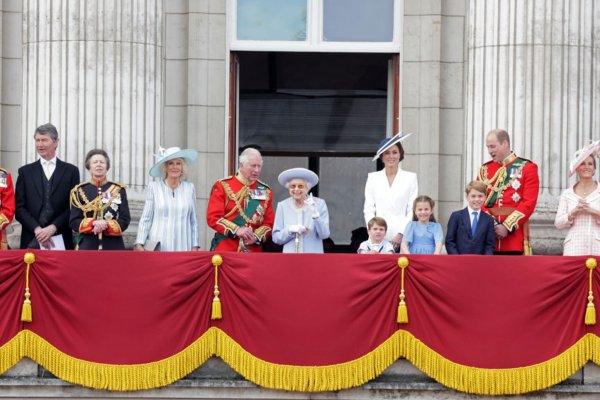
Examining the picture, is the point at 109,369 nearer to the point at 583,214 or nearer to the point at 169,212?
the point at 169,212

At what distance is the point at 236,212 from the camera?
16719 mm

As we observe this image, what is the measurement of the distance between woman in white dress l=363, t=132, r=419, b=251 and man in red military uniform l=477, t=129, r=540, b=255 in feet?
2.52

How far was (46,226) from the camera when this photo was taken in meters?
16.8

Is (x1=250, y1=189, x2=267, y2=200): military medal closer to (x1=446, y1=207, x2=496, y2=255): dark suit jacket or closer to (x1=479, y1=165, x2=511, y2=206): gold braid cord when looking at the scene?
(x1=446, y1=207, x2=496, y2=255): dark suit jacket

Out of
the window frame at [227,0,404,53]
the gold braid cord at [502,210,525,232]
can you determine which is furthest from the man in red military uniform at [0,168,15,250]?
the gold braid cord at [502,210,525,232]

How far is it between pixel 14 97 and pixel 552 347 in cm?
737

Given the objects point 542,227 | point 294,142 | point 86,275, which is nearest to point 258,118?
point 294,142

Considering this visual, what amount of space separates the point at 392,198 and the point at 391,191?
0.23 ft

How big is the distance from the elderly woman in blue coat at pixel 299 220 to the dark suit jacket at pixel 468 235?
1.22 metres

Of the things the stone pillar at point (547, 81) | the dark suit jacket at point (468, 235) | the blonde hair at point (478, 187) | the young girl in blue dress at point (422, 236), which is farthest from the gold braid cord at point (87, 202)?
the stone pillar at point (547, 81)

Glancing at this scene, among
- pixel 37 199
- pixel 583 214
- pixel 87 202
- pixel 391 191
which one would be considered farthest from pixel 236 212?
pixel 583 214

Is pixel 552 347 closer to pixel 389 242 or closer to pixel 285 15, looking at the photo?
pixel 389 242

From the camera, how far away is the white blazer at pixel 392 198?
17.0 m

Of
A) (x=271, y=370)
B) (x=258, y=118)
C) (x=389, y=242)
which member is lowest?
(x=271, y=370)
